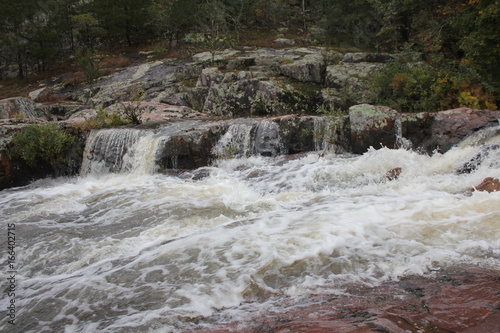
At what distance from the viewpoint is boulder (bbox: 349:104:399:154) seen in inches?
390

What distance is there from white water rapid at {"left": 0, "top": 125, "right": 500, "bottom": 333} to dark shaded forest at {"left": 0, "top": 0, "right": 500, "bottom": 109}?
433 cm

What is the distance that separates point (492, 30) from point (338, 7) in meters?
13.5

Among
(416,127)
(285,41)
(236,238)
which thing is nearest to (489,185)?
(416,127)

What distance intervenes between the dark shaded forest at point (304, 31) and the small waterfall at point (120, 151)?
909 cm

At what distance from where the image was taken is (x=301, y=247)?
443 centimetres

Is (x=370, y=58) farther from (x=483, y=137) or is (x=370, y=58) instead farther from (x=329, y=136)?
(x=483, y=137)

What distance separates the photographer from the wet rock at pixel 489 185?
585 cm

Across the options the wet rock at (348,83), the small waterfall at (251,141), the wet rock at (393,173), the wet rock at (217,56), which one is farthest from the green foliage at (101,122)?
the wet rock at (393,173)

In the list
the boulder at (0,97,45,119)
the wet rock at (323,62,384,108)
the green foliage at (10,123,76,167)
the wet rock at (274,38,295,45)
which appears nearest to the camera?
the green foliage at (10,123,76,167)

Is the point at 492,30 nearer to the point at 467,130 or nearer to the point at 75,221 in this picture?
the point at 467,130

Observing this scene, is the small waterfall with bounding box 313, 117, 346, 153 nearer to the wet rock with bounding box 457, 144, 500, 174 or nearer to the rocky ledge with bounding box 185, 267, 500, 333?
the wet rock with bounding box 457, 144, 500, 174

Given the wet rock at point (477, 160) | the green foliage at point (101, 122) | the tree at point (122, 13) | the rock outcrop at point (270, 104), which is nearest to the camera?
the wet rock at point (477, 160)

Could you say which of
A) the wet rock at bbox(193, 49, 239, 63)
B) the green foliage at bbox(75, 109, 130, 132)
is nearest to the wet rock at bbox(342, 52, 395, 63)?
the wet rock at bbox(193, 49, 239, 63)

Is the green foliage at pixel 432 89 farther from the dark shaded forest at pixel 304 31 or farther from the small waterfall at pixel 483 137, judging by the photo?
the small waterfall at pixel 483 137
